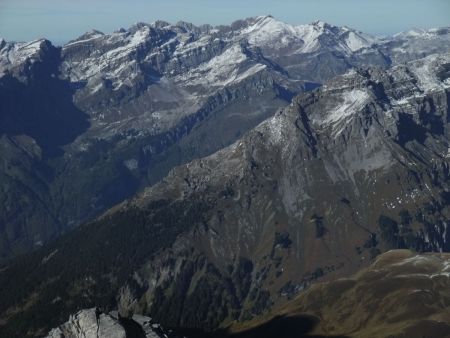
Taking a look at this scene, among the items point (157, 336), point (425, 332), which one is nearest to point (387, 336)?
point (425, 332)

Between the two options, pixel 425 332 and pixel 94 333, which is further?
pixel 425 332

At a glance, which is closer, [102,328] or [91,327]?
[102,328]

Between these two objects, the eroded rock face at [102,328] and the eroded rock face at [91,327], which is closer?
the eroded rock face at [91,327]

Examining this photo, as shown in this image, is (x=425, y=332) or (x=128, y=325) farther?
(x=425, y=332)

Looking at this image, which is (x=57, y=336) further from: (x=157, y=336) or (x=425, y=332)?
(x=425, y=332)

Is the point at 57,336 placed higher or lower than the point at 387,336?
higher

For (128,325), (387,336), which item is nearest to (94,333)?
(128,325)

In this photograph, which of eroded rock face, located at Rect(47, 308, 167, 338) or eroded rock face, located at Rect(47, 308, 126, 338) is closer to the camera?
eroded rock face, located at Rect(47, 308, 126, 338)

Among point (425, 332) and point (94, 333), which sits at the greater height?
point (94, 333)

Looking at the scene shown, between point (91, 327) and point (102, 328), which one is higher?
point (102, 328)

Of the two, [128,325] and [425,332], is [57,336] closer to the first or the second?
[128,325]
